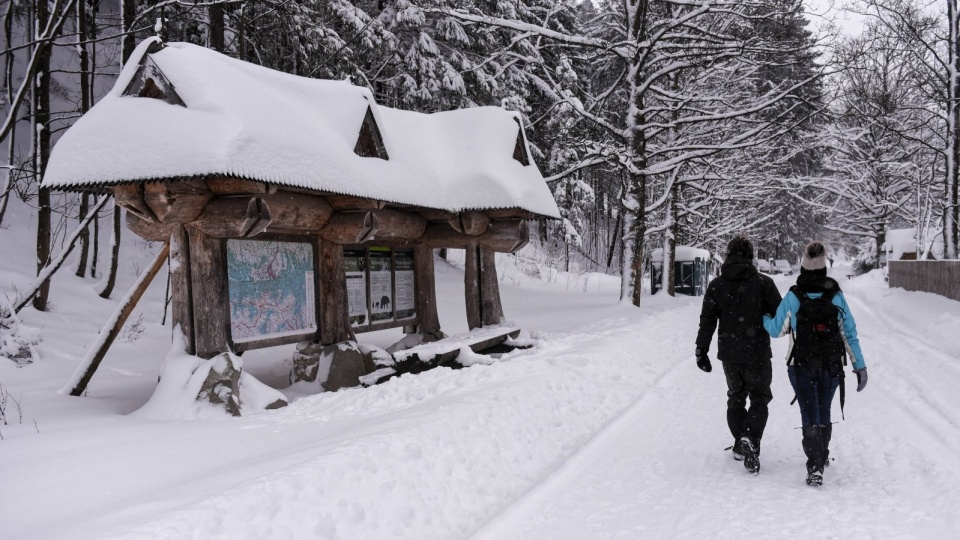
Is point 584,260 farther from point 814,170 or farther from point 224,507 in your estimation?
point 224,507

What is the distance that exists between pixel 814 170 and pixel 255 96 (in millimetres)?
39801

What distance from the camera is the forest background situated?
43.3ft

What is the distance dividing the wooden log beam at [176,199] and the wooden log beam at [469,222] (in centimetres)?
414

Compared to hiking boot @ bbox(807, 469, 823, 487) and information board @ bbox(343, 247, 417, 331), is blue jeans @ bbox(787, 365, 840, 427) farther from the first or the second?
information board @ bbox(343, 247, 417, 331)

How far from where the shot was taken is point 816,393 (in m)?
4.96

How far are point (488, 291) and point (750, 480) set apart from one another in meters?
6.40

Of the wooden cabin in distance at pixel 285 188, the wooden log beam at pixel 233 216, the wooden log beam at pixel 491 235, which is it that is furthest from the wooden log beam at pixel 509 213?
the wooden log beam at pixel 233 216

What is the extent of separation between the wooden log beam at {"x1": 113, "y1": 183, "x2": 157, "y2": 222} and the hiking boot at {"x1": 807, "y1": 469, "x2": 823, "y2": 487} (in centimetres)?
652

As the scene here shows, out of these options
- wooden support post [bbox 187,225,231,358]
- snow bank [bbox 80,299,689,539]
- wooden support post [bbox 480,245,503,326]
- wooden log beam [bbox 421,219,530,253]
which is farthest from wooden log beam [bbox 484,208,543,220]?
wooden support post [bbox 187,225,231,358]

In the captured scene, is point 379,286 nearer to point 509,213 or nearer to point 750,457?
point 509,213

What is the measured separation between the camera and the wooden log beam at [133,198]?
6.17 meters

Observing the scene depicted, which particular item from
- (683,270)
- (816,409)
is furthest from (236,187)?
(683,270)

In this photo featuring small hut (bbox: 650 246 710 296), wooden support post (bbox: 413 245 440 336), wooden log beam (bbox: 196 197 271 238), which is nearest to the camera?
wooden log beam (bbox: 196 197 271 238)

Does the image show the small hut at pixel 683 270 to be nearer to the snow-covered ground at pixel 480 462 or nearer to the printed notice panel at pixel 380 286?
the snow-covered ground at pixel 480 462
